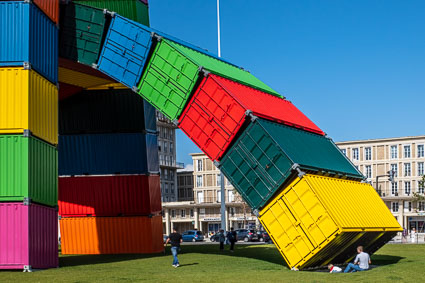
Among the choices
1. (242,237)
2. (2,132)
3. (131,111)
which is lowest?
(242,237)

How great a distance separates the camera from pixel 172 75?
1128 inches

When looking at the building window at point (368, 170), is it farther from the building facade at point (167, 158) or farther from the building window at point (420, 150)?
the building facade at point (167, 158)

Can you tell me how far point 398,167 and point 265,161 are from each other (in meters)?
87.1

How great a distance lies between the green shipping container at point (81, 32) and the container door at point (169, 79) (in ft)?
10.8

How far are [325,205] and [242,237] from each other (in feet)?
148

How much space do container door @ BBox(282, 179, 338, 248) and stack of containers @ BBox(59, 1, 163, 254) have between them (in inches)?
568

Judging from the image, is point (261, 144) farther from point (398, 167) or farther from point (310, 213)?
point (398, 167)

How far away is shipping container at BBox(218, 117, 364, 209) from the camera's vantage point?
976 inches

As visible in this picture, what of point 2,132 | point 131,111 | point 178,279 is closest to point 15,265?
point 2,132

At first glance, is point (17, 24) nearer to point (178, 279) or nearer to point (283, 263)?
point (178, 279)

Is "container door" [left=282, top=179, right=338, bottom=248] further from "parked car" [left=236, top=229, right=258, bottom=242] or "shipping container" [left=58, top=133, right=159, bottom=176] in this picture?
"parked car" [left=236, top=229, right=258, bottom=242]

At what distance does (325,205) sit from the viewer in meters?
22.8

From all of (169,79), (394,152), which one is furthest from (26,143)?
(394,152)

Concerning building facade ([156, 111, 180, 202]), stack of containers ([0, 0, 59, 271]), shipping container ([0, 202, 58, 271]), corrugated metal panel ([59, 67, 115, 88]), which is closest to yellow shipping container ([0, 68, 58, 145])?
stack of containers ([0, 0, 59, 271])
